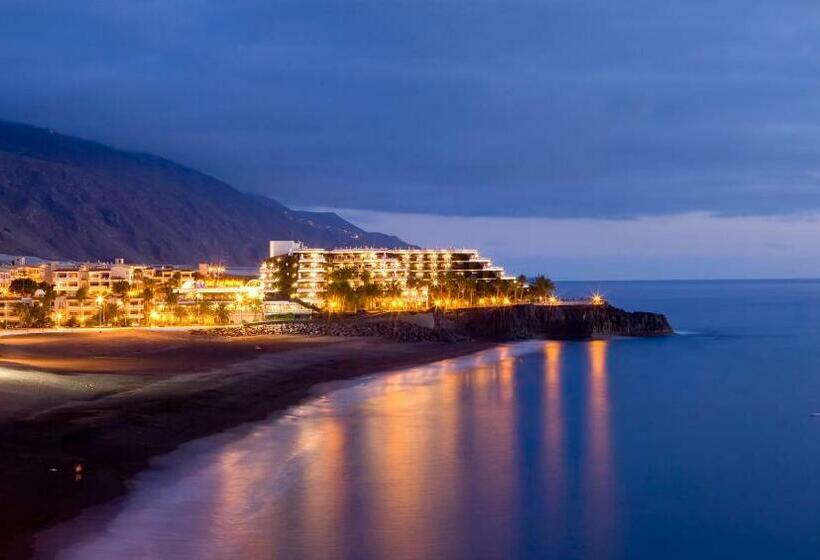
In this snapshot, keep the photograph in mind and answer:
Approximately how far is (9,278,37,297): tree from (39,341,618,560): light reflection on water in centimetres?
6327

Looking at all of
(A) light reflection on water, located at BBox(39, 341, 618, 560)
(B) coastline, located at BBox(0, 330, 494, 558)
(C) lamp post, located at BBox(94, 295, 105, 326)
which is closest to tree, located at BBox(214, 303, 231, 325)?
(C) lamp post, located at BBox(94, 295, 105, 326)

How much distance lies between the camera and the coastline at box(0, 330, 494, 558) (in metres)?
16.7

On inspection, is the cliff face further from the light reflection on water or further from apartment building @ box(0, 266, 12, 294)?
apartment building @ box(0, 266, 12, 294)

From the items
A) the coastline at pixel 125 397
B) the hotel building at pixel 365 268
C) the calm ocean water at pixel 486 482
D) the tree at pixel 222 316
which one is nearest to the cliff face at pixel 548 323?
the coastline at pixel 125 397

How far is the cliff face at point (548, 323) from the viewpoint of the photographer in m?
73.3

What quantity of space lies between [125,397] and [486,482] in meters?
12.6

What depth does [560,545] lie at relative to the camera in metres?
16.7


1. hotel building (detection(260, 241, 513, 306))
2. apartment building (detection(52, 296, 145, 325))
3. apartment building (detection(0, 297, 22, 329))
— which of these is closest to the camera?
apartment building (detection(0, 297, 22, 329))

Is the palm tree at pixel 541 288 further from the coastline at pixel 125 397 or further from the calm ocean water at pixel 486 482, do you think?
the calm ocean water at pixel 486 482

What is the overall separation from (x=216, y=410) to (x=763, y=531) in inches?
630

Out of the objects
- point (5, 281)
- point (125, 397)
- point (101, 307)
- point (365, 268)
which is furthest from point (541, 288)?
point (125, 397)

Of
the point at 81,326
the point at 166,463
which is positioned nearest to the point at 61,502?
the point at 166,463

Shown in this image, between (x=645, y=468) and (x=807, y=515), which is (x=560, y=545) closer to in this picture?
(x=807, y=515)

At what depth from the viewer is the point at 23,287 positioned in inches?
3457
